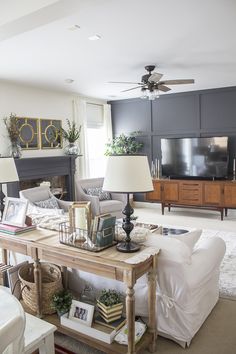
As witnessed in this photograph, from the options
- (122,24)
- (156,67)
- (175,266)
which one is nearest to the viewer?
(175,266)

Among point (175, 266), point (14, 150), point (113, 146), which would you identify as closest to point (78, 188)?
point (14, 150)

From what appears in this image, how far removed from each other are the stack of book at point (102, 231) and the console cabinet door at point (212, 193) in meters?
4.35

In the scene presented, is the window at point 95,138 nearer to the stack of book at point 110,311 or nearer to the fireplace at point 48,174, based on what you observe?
the fireplace at point 48,174

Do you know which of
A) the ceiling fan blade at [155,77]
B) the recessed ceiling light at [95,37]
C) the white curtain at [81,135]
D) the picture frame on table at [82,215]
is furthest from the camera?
the white curtain at [81,135]

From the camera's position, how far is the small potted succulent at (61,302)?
2.48 metres

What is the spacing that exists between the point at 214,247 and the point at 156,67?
3034 millimetres

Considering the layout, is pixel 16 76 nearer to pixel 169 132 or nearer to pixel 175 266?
pixel 169 132

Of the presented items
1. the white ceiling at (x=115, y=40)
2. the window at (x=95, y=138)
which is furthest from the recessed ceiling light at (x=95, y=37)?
the window at (x=95, y=138)

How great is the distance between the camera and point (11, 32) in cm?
249

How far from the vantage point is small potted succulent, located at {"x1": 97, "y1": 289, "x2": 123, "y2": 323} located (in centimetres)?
232

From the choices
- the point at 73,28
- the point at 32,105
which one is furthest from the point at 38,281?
the point at 32,105

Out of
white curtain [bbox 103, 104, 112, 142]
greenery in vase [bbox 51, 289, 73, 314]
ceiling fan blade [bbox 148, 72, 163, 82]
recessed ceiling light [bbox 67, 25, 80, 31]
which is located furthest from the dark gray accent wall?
greenery in vase [bbox 51, 289, 73, 314]

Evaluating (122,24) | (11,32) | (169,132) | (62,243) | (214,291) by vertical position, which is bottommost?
(214,291)

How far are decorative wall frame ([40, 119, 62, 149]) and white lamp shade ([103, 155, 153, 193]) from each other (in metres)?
4.45
